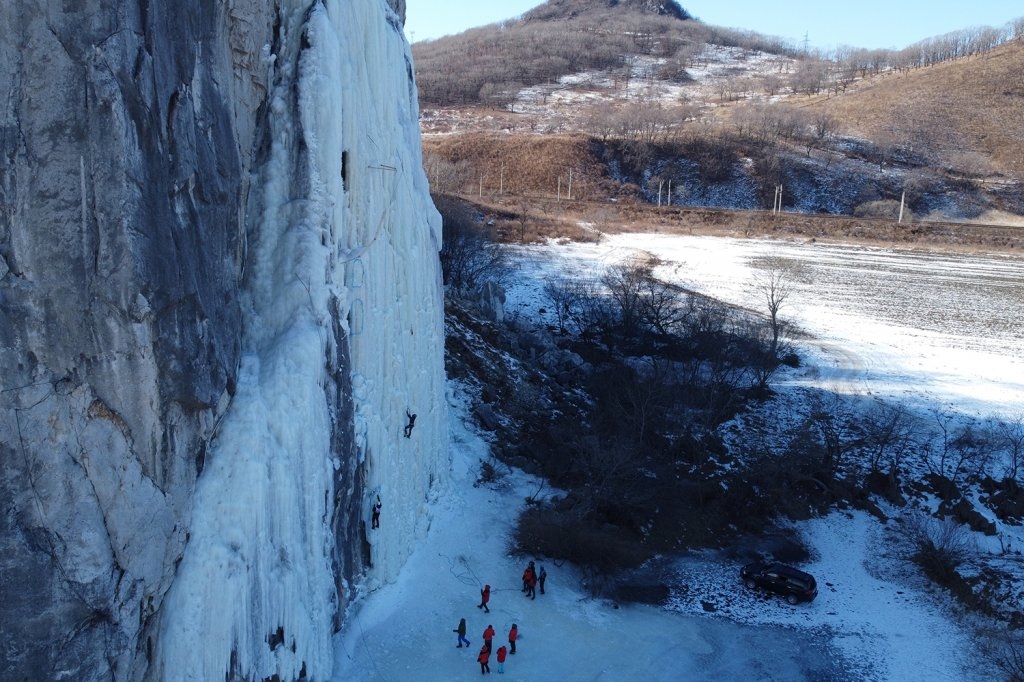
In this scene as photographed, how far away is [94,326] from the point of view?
27.7 feet

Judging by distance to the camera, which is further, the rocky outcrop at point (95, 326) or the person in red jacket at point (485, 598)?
the person in red jacket at point (485, 598)

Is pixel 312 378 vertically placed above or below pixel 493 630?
above

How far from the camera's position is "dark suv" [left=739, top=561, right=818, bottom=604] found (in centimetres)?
1866

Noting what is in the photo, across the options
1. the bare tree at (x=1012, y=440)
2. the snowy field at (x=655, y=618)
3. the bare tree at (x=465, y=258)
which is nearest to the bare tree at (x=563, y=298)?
the bare tree at (x=465, y=258)

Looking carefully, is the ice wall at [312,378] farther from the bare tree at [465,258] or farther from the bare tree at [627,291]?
the bare tree at [465,258]

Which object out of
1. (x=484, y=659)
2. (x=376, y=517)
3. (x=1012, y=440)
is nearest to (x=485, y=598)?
(x=484, y=659)

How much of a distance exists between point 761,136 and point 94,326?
92088mm

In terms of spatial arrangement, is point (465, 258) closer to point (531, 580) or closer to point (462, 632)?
point (531, 580)

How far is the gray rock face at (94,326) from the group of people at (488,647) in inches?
261

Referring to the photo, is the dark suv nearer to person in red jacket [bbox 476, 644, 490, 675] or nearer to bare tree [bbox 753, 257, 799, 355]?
person in red jacket [bbox 476, 644, 490, 675]

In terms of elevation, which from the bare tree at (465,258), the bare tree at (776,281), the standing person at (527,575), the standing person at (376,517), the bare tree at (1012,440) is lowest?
the bare tree at (1012,440)

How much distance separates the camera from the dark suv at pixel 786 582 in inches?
734

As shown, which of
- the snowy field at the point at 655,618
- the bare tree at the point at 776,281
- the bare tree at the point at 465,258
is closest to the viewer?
the snowy field at the point at 655,618

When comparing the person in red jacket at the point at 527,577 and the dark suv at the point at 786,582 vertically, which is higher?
the person in red jacket at the point at 527,577
